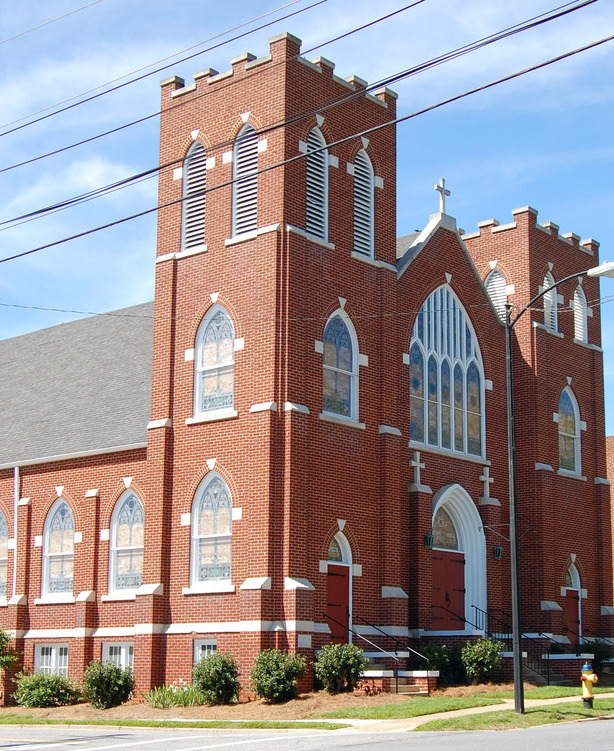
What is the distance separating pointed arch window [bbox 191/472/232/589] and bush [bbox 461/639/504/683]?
5.87 m

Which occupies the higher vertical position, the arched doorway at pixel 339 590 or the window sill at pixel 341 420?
the window sill at pixel 341 420

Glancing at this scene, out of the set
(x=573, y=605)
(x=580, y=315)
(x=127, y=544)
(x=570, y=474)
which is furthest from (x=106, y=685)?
(x=580, y=315)

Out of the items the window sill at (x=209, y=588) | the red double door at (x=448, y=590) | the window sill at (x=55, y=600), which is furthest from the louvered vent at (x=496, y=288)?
the window sill at (x=55, y=600)

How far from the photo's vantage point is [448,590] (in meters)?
29.5

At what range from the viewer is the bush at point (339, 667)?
2356 centimetres

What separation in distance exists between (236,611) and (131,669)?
3778 mm

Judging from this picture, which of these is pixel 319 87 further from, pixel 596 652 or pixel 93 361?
pixel 596 652

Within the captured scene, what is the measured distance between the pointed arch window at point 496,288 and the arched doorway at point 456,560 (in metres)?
6.95

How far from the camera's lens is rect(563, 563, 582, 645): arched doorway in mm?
33219

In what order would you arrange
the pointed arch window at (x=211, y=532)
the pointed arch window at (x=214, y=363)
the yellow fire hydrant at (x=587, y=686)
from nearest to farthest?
the yellow fire hydrant at (x=587, y=686) → the pointed arch window at (x=211, y=532) → the pointed arch window at (x=214, y=363)

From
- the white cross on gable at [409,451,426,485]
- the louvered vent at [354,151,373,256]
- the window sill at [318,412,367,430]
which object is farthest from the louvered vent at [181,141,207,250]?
the white cross on gable at [409,451,426,485]

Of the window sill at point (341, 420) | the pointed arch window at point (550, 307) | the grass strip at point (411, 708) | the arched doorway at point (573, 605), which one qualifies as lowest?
the grass strip at point (411, 708)

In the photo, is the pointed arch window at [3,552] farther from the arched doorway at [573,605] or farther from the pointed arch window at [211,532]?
the arched doorway at [573,605]

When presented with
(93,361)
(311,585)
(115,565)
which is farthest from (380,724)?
(93,361)
